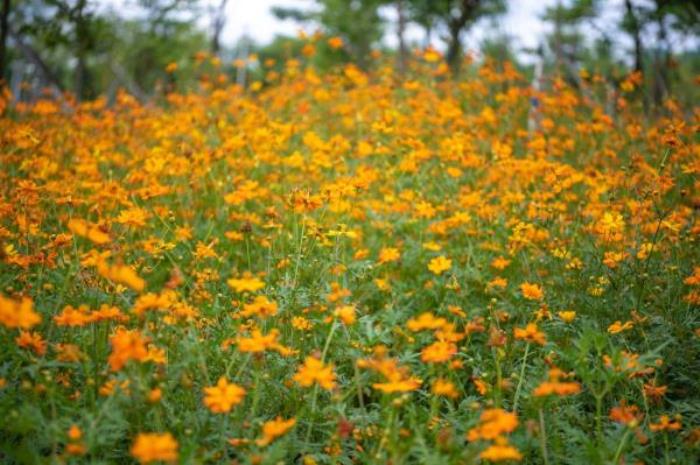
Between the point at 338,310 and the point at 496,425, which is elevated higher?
the point at 338,310

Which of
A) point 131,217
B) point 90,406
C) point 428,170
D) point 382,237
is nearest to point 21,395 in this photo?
point 90,406

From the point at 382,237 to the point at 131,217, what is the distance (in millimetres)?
1835

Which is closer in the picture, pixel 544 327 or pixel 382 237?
pixel 544 327

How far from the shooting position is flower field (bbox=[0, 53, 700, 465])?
1955 mm

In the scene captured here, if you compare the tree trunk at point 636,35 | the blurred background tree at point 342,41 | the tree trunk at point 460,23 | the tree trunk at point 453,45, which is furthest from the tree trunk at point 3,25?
the tree trunk at point 460,23

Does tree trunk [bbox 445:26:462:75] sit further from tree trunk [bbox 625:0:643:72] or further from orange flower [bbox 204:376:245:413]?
orange flower [bbox 204:376:245:413]

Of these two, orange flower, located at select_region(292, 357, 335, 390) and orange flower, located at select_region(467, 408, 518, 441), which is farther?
orange flower, located at select_region(292, 357, 335, 390)

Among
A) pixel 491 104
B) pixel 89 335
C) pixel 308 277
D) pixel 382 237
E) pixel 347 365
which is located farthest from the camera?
pixel 491 104

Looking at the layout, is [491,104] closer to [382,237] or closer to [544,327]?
[382,237]

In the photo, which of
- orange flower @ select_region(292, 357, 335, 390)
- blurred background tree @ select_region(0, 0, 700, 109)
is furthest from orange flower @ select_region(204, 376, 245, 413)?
blurred background tree @ select_region(0, 0, 700, 109)

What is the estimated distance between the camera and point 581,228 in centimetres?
360

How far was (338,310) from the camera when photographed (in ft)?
6.58

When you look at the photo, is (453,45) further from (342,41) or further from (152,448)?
(152,448)

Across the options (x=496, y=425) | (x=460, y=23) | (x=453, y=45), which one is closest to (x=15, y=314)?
(x=496, y=425)
